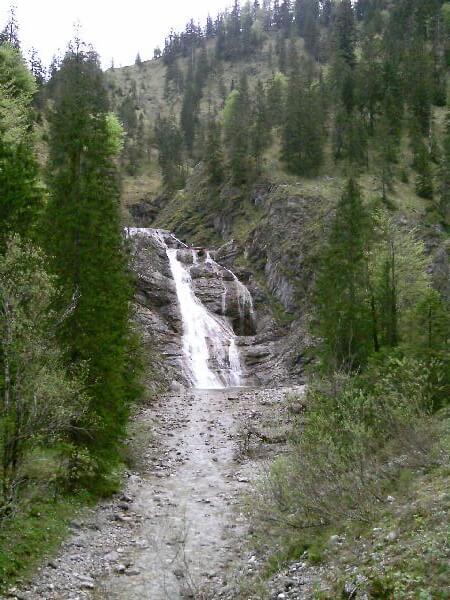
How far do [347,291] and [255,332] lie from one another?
745 inches

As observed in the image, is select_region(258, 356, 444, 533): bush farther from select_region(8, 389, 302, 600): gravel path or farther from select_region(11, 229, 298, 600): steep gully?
select_region(11, 229, 298, 600): steep gully

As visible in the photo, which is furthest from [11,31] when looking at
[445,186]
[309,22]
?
[309,22]

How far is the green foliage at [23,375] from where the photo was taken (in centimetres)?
1045

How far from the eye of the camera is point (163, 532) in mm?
14039

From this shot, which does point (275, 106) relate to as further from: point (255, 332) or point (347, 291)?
point (347, 291)

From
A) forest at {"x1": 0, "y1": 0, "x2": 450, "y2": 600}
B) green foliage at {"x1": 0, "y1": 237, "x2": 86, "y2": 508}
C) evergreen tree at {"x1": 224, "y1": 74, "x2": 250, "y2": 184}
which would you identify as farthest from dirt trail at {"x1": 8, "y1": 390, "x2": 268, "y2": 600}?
evergreen tree at {"x1": 224, "y1": 74, "x2": 250, "y2": 184}

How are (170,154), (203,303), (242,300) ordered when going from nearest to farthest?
1. (203,303)
2. (242,300)
3. (170,154)

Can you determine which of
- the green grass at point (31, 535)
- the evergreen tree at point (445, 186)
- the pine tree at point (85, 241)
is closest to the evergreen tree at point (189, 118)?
the evergreen tree at point (445, 186)

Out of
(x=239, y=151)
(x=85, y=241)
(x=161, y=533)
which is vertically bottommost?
(x=161, y=533)

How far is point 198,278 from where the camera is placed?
165 feet

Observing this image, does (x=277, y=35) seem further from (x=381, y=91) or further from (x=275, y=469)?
(x=275, y=469)

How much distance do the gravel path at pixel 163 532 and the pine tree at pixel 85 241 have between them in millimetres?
2134

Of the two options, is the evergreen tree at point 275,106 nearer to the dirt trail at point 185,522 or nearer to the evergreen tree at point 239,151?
the evergreen tree at point 239,151

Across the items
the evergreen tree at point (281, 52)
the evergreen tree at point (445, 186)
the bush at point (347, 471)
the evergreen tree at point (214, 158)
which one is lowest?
the bush at point (347, 471)
